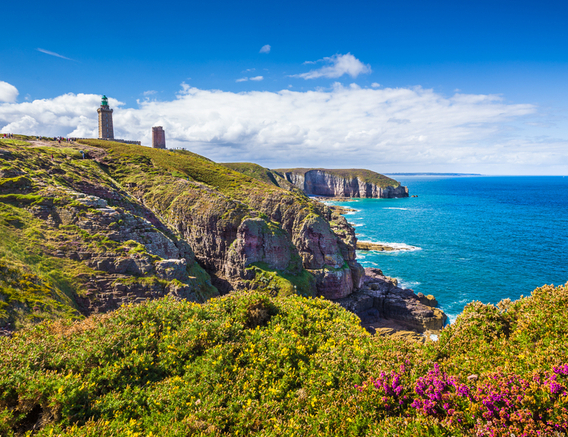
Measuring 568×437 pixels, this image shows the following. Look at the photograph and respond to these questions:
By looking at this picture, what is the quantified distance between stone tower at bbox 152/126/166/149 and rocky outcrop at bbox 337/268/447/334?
100129mm

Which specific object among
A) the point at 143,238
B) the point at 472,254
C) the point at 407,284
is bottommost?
the point at 407,284

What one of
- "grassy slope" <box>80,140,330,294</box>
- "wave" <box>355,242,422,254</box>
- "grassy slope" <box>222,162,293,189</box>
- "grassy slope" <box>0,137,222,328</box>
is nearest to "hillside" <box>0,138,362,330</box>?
"grassy slope" <box>0,137,222,328</box>

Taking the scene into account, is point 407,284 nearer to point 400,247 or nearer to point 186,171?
point 400,247

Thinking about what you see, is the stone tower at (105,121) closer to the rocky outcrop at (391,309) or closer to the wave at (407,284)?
the rocky outcrop at (391,309)

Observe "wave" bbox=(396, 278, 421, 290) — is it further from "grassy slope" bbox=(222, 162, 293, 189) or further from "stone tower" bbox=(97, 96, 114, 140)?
"grassy slope" bbox=(222, 162, 293, 189)

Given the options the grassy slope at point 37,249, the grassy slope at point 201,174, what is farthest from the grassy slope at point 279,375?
the grassy slope at point 201,174

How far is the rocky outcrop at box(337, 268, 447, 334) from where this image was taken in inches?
1828

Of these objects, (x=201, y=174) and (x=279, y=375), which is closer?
(x=279, y=375)

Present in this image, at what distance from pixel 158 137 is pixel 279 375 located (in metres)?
125

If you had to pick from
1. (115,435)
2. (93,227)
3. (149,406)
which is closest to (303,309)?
(149,406)

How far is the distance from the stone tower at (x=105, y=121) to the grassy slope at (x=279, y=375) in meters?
104

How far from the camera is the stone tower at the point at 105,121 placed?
96375mm

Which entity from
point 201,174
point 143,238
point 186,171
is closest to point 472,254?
point 201,174

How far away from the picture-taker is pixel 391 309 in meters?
50.3
